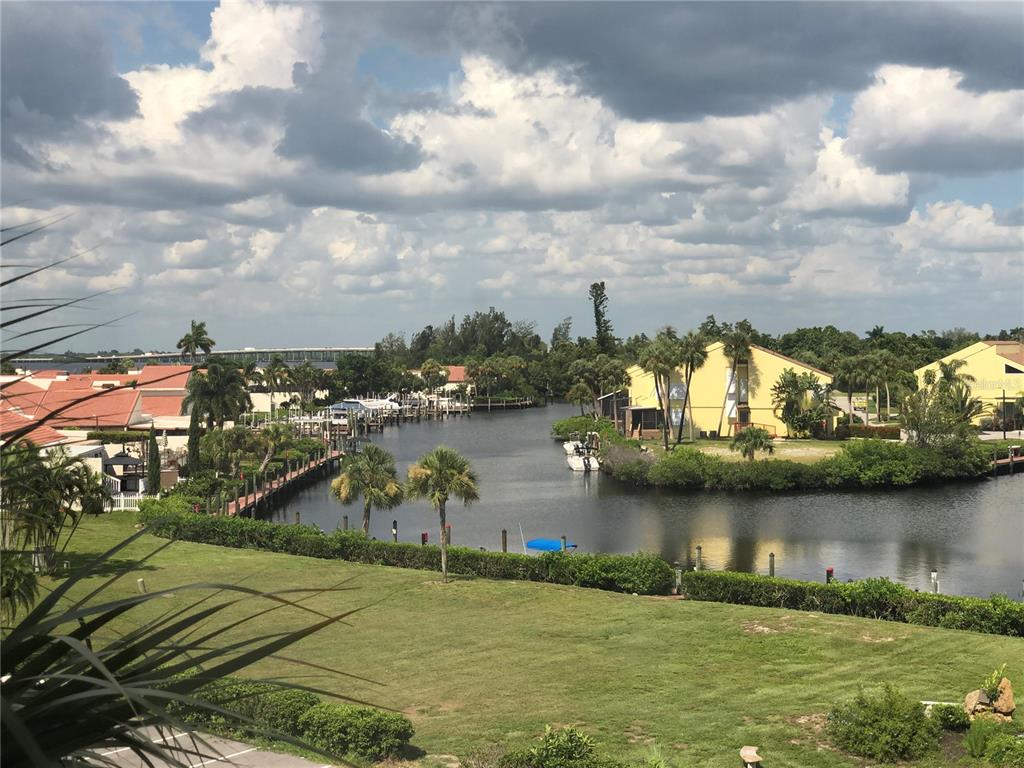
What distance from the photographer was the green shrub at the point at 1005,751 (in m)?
14.8

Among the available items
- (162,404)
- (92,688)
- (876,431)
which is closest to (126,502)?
(162,404)

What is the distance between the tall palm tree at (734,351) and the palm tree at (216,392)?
37.1m

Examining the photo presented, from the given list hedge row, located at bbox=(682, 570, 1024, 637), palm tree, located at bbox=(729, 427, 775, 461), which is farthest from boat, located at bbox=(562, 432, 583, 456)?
hedge row, located at bbox=(682, 570, 1024, 637)

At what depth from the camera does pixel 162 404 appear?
253 feet

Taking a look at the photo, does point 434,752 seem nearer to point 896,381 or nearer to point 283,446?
point 283,446

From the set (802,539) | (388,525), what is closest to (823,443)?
(802,539)

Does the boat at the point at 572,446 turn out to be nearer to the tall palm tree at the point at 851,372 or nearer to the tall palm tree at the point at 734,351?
the tall palm tree at the point at 734,351

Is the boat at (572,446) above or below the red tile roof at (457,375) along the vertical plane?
below

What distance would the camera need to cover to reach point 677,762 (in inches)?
607

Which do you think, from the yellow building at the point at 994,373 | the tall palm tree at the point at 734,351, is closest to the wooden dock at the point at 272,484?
the tall palm tree at the point at 734,351

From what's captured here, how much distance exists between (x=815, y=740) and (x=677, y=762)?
2.69 metres

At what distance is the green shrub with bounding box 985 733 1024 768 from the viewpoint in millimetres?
14812

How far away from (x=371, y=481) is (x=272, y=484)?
25836mm

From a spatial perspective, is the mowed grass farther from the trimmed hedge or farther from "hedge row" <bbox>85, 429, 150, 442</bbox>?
the trimmed hedge
